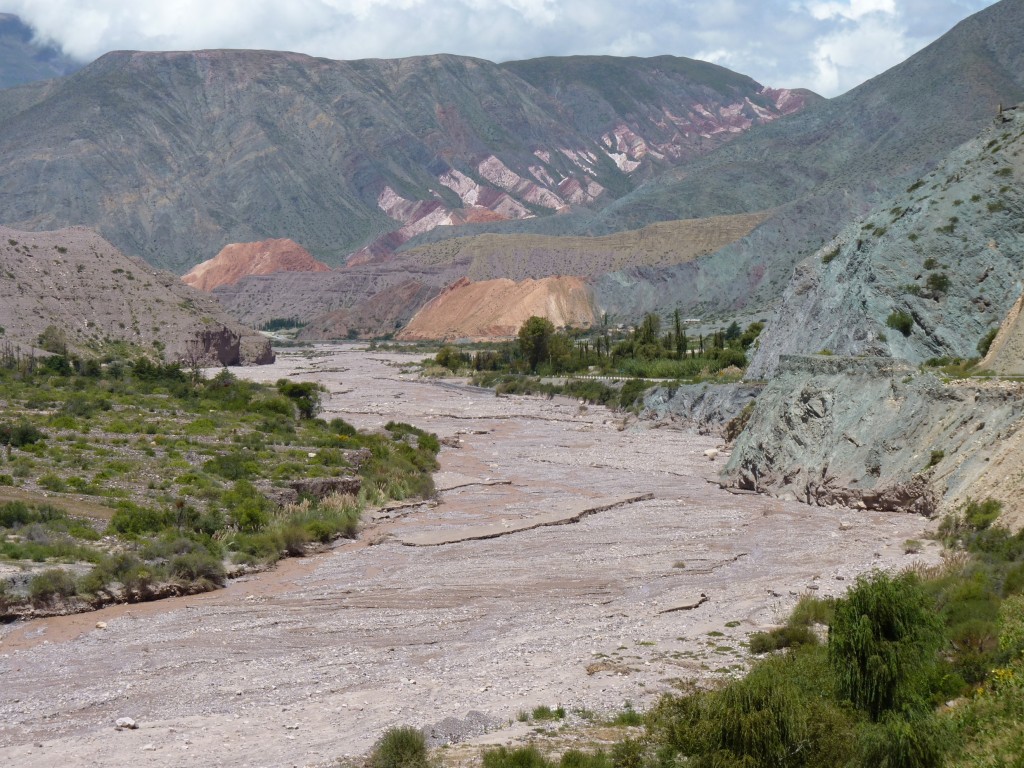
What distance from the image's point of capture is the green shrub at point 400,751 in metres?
14.9

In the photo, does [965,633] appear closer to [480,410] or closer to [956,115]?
[480,410]

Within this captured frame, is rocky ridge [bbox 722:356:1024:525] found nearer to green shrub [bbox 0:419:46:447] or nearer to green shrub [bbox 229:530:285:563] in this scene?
green shrub [bbox 229:530:285:563]

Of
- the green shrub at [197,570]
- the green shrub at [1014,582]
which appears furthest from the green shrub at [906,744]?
the green shrub at [197,570]

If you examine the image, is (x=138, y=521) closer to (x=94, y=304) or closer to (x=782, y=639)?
(x=782, y=639)

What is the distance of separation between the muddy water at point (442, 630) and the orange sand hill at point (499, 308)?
115778 millimetres

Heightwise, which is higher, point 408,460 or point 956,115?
point 956,115

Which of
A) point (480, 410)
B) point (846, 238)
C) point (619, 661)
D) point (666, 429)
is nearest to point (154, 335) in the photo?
point (480, 410)

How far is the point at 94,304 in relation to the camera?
101m

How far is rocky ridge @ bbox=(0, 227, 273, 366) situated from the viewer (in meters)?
92.4

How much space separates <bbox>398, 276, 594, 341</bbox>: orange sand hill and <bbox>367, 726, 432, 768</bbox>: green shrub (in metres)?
137

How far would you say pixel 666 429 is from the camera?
205 feet

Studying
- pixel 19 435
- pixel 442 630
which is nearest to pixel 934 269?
pixel 442 630

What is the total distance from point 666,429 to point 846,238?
46.5 feet

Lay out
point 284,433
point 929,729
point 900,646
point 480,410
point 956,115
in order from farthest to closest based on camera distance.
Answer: point 956,115 < point 480,410 < point 284,433 < point 900,646 < point 929,729
